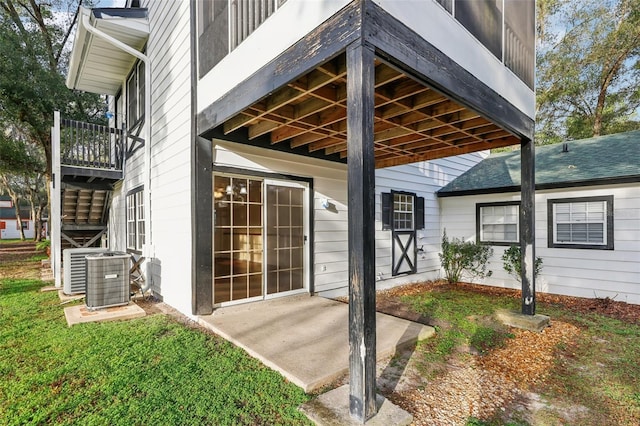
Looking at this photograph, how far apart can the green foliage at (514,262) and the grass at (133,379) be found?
599cm

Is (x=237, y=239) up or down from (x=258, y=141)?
down

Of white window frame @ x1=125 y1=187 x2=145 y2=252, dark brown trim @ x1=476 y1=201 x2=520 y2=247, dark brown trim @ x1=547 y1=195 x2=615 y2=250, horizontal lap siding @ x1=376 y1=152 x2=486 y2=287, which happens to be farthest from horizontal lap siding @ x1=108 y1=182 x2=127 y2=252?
dark brown trim @ x1=547 y1=195 x2=615 y2=250

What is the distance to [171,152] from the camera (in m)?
5.09

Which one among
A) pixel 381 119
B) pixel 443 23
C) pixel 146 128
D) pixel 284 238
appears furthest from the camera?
pixel 146 128

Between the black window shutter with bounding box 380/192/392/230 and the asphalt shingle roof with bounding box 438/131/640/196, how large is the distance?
215cm

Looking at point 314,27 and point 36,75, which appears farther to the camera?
point 36,75

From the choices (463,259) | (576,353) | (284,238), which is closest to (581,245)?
(463,259)

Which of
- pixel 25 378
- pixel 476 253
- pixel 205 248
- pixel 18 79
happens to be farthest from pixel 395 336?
pixel 18 79

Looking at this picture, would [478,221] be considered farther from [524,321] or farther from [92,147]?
[92,147]

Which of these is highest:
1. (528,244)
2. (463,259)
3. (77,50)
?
(77,50)

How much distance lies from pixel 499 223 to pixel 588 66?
33.7ft

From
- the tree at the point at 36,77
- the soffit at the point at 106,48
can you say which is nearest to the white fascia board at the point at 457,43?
the soffit at the point at 106,48

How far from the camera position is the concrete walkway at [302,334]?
113 inches

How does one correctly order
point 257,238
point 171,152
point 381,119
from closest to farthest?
Answer: point 381,119 → point 257,238 → point 171,152
